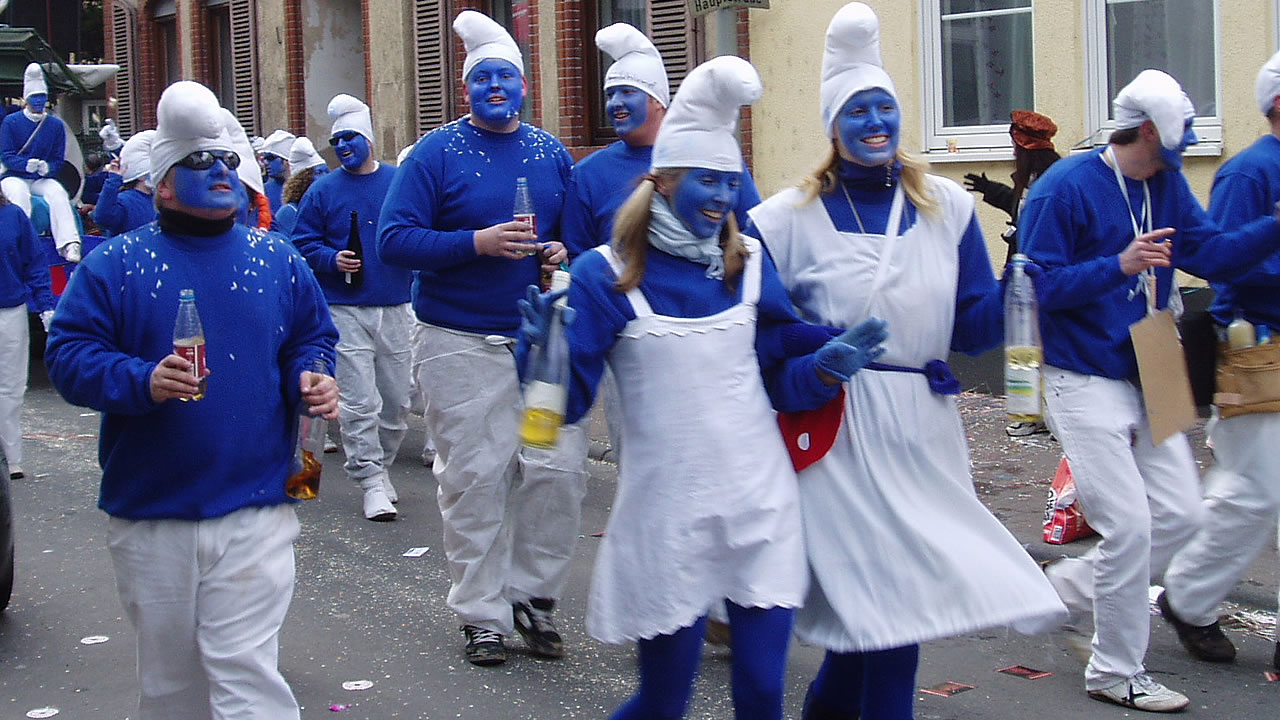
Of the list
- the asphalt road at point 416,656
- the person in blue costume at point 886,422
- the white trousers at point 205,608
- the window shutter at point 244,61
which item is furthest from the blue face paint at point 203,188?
the window shutter at point 244,61

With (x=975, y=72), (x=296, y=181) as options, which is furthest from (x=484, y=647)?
(x=975, y=72)

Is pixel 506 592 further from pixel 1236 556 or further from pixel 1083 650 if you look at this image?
pixel 1236 556

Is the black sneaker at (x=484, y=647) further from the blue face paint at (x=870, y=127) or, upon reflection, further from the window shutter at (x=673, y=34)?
the window shutter at (x=673, y=34)

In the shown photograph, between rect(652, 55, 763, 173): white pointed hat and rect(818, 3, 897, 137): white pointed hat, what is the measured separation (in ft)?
0.92

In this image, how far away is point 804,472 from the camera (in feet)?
13.4

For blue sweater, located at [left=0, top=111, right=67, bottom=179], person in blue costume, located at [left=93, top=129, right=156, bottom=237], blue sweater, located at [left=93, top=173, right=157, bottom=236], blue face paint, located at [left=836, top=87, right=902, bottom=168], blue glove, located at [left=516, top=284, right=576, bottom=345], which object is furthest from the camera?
blue sweater, located at [left=0, top=111, right=67, bottom=179]

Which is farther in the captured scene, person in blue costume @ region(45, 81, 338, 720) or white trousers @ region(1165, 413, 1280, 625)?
white trousers @ region(1165, 413, 1280, 625)

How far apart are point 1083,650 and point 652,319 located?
256 cm

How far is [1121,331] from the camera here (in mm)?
5172

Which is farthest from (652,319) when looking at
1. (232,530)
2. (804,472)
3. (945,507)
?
(232,530)

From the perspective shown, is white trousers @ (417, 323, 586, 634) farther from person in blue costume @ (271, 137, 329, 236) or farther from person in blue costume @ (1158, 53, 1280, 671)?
person in blue costume @ (271, 137, 329, 236)

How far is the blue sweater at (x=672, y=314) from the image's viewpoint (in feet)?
12.9

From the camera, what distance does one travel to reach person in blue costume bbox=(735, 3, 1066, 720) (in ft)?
13.0

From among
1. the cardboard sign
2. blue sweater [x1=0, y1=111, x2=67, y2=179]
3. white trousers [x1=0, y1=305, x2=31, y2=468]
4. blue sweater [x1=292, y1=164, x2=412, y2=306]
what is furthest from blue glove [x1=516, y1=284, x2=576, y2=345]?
blue sweater [x1=0, y1=111, x2=67, y2=179]
